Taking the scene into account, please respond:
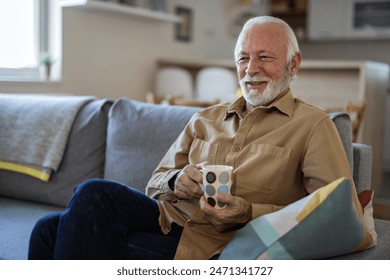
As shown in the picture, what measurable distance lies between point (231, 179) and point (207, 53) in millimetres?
4656

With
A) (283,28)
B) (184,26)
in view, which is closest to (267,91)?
(283,28)

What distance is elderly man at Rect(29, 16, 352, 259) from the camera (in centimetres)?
140

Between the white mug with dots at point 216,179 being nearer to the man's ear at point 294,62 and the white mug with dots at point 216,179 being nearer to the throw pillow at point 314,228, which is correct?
the throw pillow at point 314,228

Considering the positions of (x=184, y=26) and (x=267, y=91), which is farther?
(x=184, y=26)

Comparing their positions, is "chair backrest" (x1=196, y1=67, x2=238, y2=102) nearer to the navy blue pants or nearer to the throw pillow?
the navy blue pants

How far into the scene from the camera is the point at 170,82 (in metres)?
4.94

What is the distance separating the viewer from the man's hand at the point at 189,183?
1.53 metres

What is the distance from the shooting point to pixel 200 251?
1.51 m

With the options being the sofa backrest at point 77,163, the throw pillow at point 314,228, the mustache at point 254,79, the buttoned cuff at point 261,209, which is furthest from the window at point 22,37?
the throw pillow at point 314,228

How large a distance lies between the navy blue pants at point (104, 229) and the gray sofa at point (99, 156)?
0.42 meters

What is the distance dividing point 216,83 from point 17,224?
3252mm

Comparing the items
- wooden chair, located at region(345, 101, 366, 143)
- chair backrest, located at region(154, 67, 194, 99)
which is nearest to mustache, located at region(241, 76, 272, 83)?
wooden chair, located at region(345, 101, 366, 143)

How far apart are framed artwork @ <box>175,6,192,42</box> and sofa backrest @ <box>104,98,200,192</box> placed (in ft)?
10.5

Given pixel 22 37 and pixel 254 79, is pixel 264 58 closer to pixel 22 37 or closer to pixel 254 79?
pixel 254 79
